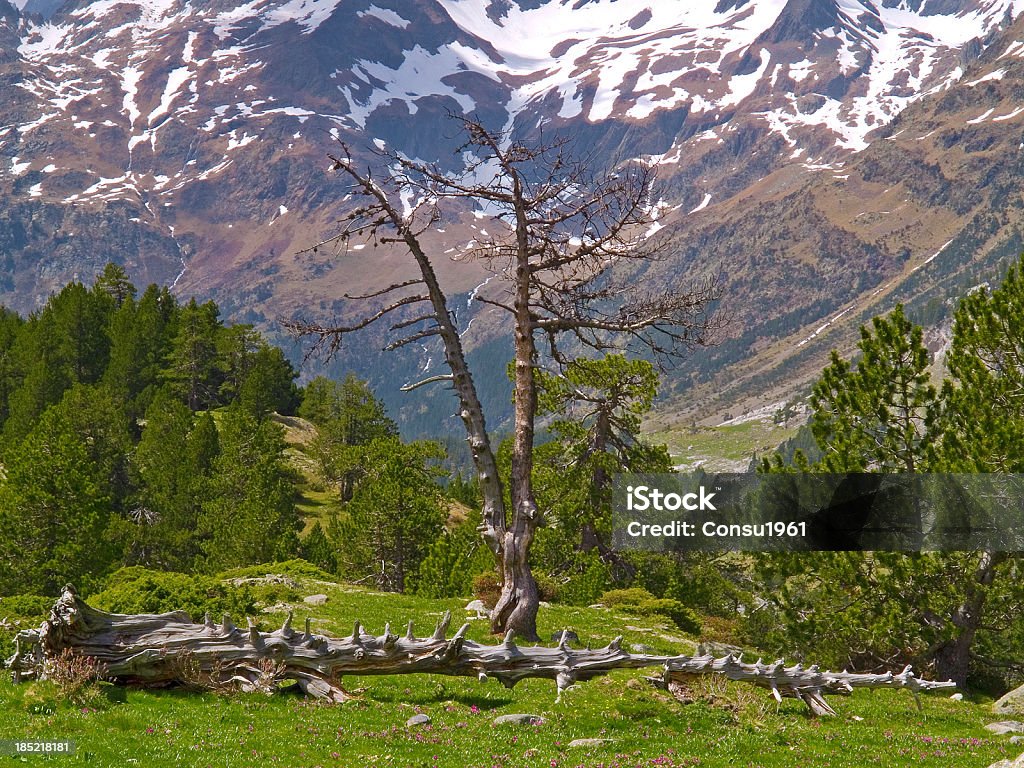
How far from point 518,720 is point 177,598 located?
15125 millimetres

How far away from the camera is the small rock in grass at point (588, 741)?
A: 16000mm

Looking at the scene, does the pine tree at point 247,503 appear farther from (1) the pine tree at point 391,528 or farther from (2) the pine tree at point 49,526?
(2) the pine tree at point 49,526

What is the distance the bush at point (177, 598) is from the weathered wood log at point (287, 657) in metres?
8.23

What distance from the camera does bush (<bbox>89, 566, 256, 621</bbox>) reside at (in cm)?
2752

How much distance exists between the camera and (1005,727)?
20812 mm

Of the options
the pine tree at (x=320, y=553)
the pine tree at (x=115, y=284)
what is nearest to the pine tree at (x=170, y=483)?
the pine tree at (x=320, y=553)

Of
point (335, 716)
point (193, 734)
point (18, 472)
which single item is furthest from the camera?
point (18, 472)

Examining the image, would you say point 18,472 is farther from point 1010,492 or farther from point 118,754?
point 1010,492

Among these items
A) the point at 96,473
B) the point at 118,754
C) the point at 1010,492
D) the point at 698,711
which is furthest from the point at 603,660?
the point at 96,473

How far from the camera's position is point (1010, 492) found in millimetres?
27297

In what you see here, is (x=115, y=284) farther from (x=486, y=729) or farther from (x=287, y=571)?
(x=486, y=729)

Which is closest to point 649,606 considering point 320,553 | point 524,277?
point 524,277

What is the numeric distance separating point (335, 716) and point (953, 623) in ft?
72.2

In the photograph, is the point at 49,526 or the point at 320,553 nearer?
the point at 49,526
